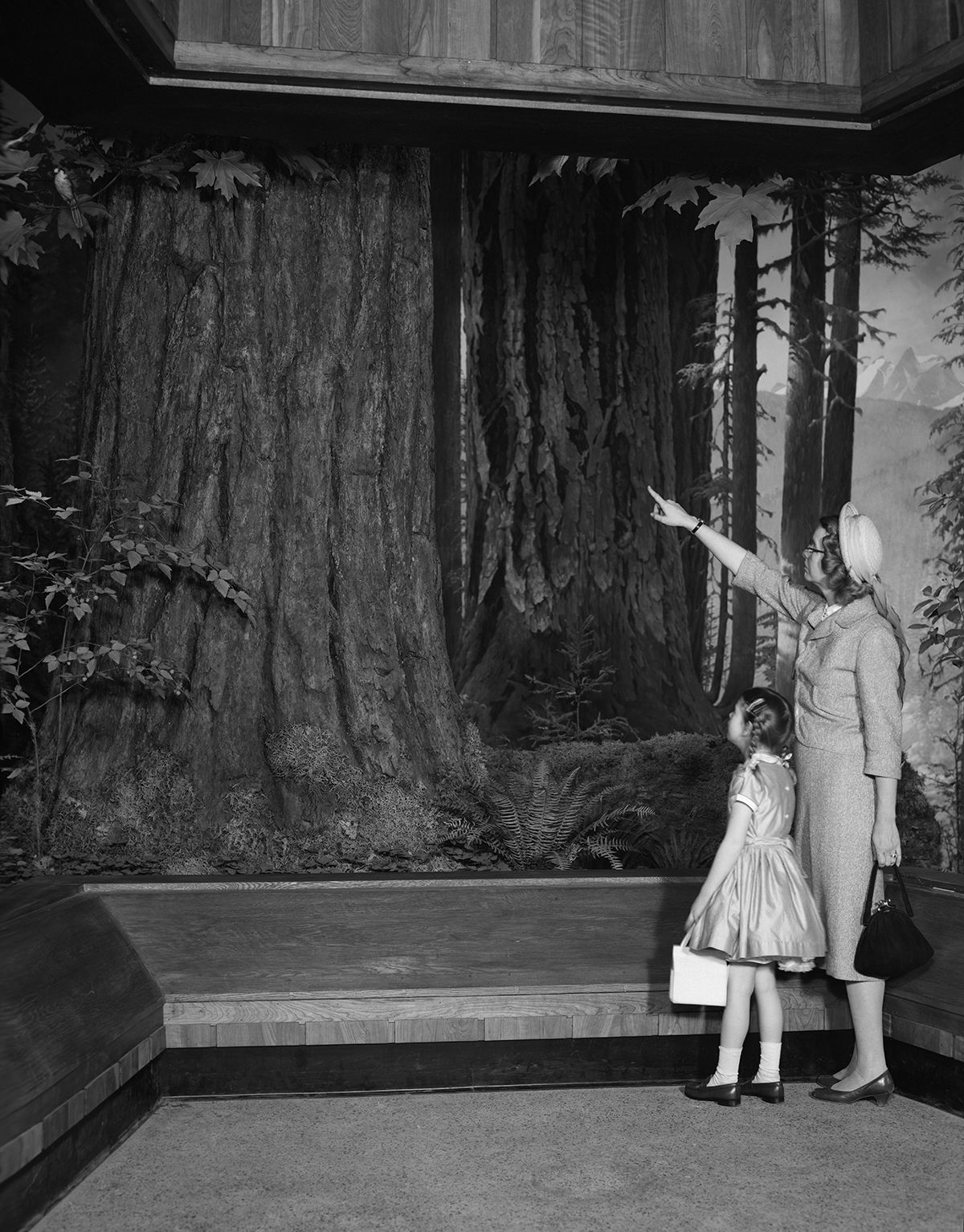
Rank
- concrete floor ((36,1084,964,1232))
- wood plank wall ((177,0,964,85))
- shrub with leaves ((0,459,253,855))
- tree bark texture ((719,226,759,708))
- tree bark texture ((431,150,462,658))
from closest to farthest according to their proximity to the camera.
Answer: concrete floor ((36,1084,964,1232))
wood plank wall ((177,0,964,85))
shrub with leaves ((0,459,253,855))
tree bark texture ((431,150,462,658))
tree bark texture ((719,226,759,708))

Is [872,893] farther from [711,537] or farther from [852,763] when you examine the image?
[711,537]

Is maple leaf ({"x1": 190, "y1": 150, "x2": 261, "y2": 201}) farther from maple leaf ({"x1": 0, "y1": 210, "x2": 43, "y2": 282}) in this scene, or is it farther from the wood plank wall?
the wood plank wall

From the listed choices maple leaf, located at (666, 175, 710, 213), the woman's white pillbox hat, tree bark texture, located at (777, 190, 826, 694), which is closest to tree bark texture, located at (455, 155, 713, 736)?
tree bark texture, located at (777, 190, 826, 694)

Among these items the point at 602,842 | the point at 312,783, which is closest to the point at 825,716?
the point at 602,842

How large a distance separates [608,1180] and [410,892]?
47.7 inches

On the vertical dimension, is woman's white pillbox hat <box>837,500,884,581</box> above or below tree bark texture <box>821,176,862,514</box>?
below

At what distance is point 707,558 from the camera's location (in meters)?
10.6

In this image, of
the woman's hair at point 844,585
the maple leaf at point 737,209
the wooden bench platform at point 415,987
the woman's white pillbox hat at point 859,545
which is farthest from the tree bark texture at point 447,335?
the woman's white pillbox hat at point 859,545

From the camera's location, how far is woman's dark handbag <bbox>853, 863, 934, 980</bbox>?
3492mm

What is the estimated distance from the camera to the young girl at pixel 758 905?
3566 mm

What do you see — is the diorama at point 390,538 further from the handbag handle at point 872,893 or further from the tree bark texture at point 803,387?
the tree bark texture at point 803,387

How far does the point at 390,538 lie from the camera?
18.5ft

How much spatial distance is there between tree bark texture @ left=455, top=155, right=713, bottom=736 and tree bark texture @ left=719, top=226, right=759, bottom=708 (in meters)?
0.90

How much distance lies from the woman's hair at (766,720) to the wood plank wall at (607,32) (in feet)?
6.22
